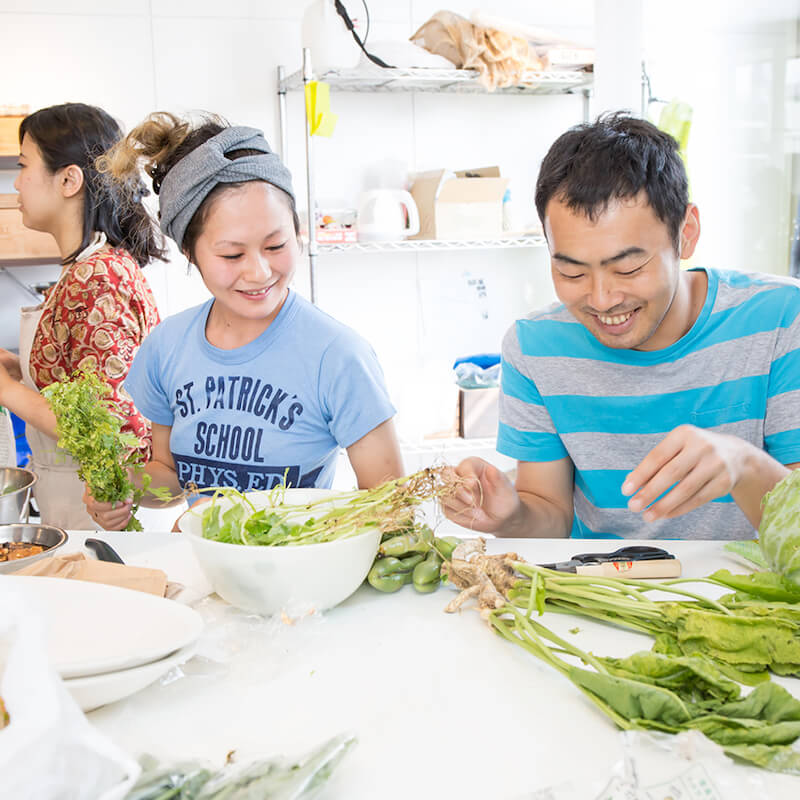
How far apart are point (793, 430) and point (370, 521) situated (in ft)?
2.56

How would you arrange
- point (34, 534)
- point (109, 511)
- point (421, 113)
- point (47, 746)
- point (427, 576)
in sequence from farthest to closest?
point (421, 113)
point (109, 511)
point (34, 534)
point (427, 576)
point (47, 746)

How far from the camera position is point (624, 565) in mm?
1056

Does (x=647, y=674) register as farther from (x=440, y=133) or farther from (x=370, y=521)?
(x=440, y=133)

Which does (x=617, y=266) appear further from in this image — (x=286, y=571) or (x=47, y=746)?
(x=47, y=746)

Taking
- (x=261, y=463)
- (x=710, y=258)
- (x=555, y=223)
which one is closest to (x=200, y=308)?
(x=261, y=463)

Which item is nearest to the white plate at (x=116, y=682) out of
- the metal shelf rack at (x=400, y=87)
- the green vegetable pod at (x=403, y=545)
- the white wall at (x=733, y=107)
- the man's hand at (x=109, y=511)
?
the green vegetable pod at (x=403, y=545)

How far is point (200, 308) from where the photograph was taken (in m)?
1.77

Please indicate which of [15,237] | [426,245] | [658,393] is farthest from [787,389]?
[15,237]

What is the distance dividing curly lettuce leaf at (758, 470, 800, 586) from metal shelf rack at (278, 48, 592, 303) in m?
2.31

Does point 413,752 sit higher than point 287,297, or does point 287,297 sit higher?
point 287,297

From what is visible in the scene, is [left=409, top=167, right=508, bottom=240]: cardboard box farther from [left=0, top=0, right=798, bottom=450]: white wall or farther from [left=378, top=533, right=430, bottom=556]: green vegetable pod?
[left=378, top=533, right=430, bottom=556]: green vegetable pod

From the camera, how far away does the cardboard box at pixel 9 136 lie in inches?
116

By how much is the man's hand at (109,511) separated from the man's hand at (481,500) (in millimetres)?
637

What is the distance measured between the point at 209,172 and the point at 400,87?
6.77 feet
